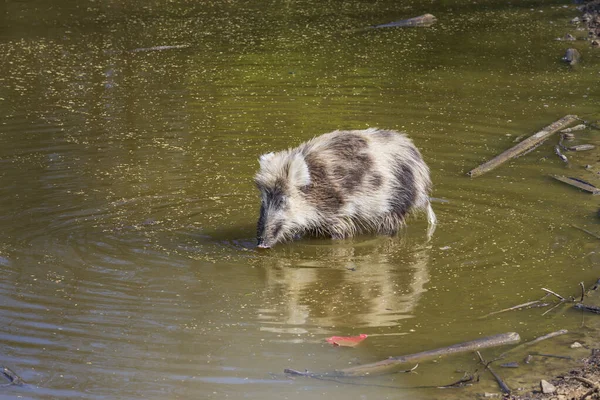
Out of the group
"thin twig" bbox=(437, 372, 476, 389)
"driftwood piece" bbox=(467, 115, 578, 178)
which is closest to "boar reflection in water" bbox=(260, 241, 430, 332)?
"thin twig" bbox=(437, 372, 476, 389)

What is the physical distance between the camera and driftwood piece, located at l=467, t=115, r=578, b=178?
35.6 ft

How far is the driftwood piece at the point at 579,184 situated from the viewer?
1005 centimetres

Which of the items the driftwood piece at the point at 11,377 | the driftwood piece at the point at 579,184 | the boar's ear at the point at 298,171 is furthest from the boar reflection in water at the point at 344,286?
the driftwood piece at the point at 579,184

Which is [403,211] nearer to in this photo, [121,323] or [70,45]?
[121,323]

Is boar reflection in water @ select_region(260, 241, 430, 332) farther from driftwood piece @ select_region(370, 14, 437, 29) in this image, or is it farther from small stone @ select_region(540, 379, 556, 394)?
driftwood piece @ select_region(370, 14, 437, 29)

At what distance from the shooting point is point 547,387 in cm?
611

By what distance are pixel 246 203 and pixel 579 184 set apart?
11.2ft

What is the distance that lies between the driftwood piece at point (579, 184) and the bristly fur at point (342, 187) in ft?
5.46

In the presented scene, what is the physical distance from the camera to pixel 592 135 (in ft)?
39.0

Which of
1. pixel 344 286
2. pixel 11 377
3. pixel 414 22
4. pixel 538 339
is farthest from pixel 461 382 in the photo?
pixel 414 22

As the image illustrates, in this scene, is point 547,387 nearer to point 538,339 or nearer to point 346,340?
point 538,339

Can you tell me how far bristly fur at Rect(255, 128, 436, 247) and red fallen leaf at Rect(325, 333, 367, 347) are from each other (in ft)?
6.72

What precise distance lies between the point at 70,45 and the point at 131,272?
9.25 meters

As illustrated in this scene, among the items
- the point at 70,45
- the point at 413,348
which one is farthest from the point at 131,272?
the point at 70,45
